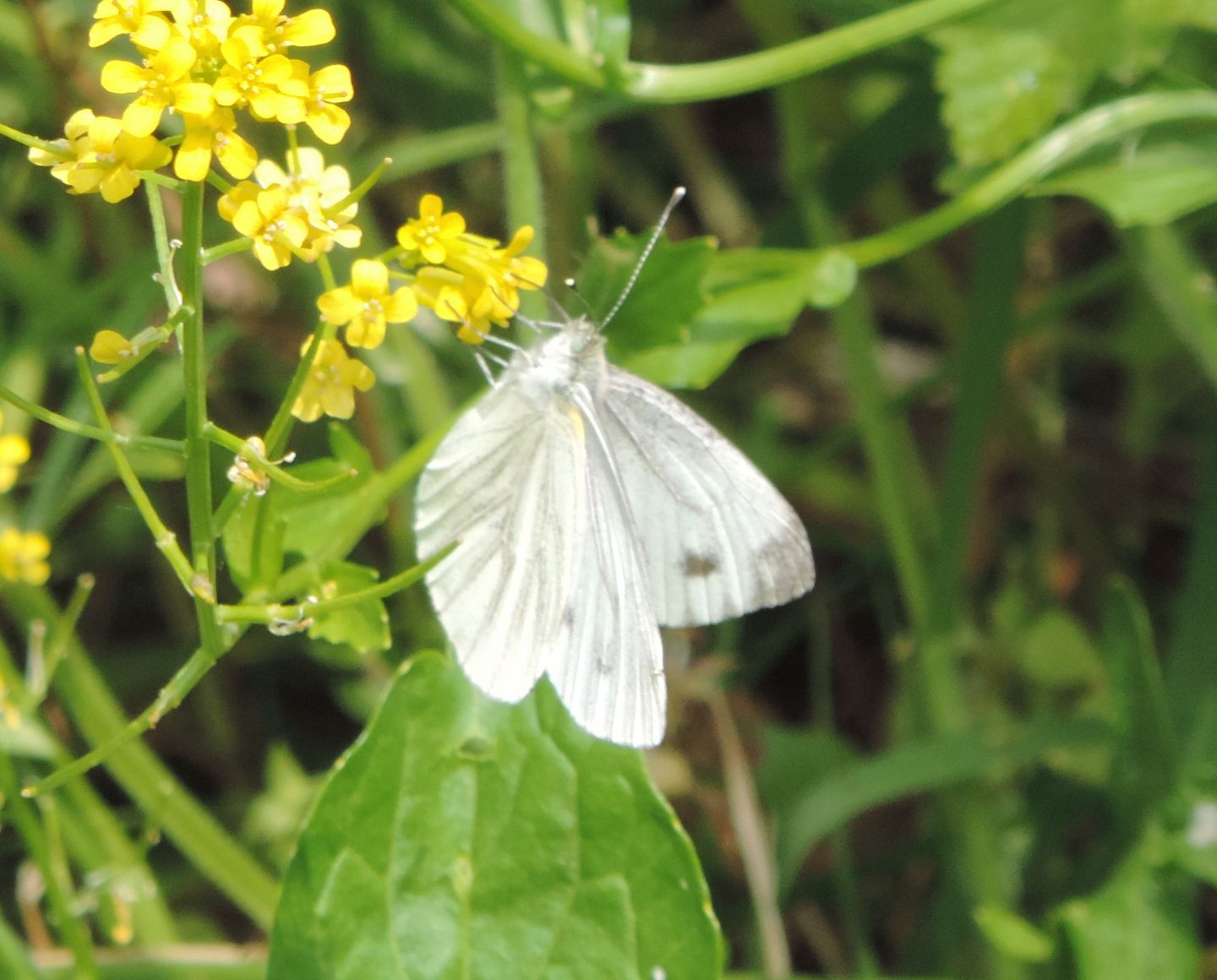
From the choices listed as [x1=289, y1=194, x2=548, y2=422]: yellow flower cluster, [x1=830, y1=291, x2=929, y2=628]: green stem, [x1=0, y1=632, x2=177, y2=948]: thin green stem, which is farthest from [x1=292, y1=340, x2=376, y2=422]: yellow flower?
[x1=830, y1=291, x2=929, y2=628]: green stem

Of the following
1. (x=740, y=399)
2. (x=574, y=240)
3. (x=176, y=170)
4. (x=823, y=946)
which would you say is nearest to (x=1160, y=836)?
(x=823, y=946)

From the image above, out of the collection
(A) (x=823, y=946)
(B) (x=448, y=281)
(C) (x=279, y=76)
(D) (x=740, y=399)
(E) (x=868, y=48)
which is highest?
(C) (x=279, y=76)

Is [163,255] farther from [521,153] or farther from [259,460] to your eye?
[521,153]

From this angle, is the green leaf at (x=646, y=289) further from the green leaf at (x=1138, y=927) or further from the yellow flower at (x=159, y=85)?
the green leaf at (x=1138, y=927)

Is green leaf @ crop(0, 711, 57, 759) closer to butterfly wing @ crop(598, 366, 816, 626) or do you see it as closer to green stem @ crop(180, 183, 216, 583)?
green stem @ crop(180, 183, 216, 583)

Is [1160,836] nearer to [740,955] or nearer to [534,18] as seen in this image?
[740,955]
